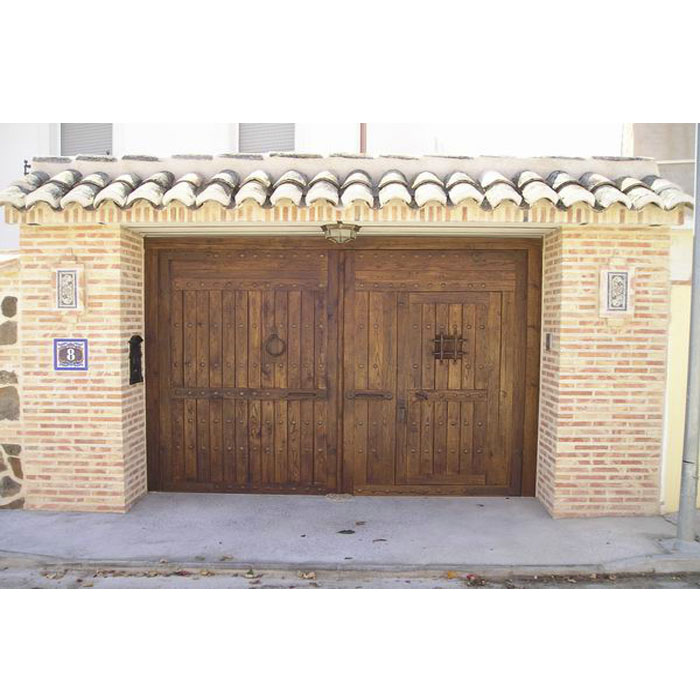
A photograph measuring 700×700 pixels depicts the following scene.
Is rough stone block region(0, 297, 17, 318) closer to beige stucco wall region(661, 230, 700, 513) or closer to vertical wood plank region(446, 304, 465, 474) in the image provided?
vertical wood plank region(446, 304, 465, 474)

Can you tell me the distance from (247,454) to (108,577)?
2.04 metres

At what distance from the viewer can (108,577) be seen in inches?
178

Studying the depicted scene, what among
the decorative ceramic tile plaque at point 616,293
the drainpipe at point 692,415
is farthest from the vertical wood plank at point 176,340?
the drainpipe at point 692,415

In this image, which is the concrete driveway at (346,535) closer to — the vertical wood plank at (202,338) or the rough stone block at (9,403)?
the rough stone block at (9,403)

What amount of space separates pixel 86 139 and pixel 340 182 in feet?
17.2

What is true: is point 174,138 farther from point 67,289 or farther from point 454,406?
point 454,406

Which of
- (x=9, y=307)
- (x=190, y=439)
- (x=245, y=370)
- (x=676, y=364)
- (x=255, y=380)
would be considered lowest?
(x=190, y=439)

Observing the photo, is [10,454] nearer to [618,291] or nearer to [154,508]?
[154,508]

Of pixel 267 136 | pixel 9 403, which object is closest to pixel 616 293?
pixel 267 136

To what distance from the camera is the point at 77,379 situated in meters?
5.62

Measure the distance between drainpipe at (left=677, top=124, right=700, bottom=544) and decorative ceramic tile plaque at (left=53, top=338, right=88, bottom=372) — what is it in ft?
17.1

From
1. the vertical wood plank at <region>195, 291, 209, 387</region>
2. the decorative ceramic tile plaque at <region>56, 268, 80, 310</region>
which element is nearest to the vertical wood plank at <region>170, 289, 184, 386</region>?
the vertical wood plank at <region>195, 291, 209, 387</region>

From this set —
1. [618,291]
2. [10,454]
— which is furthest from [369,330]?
[10,454]

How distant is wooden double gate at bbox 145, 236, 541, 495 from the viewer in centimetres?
613
